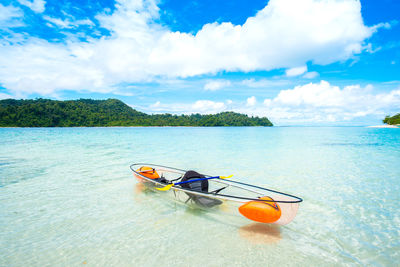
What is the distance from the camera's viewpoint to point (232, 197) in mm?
5203

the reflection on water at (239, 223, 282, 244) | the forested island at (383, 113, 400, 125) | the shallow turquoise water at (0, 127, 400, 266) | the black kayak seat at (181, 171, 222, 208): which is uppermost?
the forested island at (383, 113, 400, 125)

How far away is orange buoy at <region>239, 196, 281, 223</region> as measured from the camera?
4816 mm

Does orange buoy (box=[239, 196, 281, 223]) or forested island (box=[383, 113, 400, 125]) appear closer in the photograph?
orange buoy (box=[239, 196, 281, 223])

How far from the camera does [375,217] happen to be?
6043mm

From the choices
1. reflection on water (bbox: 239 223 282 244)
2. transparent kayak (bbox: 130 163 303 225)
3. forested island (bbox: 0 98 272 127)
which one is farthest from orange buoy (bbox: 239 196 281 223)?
forested island (bbox: 0 98 272 127)

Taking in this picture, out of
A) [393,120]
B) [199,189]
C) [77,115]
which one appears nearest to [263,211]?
[199,189]

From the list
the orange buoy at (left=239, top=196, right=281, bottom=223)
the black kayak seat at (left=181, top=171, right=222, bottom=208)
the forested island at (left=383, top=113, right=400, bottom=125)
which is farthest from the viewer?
the forested island at (left=383, top=113, right=400, bottom=125)

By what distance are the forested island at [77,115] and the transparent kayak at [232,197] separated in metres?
127

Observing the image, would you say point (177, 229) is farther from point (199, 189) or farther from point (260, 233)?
point (260, 233)

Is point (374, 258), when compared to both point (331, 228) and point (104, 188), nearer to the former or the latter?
point (331, 228)

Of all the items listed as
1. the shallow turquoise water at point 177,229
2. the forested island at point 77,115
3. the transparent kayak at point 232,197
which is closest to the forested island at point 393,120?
the forested island at point 77,115

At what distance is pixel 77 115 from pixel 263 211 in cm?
13793

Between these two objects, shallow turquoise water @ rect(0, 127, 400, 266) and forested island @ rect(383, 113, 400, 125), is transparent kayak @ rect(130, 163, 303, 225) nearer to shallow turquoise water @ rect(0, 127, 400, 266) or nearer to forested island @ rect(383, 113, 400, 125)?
shallow turquoise water @ rect(0, 127, 400, 266)

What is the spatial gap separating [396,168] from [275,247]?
13201 mm
